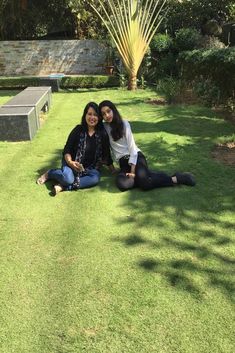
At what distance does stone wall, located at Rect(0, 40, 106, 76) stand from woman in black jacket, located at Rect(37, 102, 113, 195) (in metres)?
15.0

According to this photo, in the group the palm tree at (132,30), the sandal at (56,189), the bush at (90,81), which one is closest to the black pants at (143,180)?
the sandal at (56,189)

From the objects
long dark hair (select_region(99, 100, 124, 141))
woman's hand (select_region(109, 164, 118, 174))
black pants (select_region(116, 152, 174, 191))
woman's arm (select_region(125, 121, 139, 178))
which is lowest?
woman's hand (select_region(109, 164, 118, 174))

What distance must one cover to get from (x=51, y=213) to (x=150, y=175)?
4.03 ft

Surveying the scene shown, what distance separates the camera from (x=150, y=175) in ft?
16.5

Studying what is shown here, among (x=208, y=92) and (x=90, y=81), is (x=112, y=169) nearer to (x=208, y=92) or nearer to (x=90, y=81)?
(x=208, y=92)

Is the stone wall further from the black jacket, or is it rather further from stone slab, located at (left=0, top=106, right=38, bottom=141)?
the black jacket

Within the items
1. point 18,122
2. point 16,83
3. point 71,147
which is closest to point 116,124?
point 71,147

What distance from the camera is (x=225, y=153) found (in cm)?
639

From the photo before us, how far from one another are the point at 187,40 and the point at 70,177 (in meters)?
12.1

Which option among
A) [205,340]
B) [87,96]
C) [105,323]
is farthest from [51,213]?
[87,96]

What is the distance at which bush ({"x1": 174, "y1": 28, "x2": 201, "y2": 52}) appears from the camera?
1568 centimetres

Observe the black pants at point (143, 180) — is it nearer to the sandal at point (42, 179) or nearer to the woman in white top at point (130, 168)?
the woman in white top at point (130, 168)

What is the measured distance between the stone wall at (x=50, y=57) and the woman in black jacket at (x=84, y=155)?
1498cm

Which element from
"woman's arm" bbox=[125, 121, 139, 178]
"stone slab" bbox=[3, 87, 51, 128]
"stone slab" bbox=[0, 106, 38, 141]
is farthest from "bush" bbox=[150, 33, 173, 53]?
"woman's arm" bbox=[125, 121, 139, 178]
